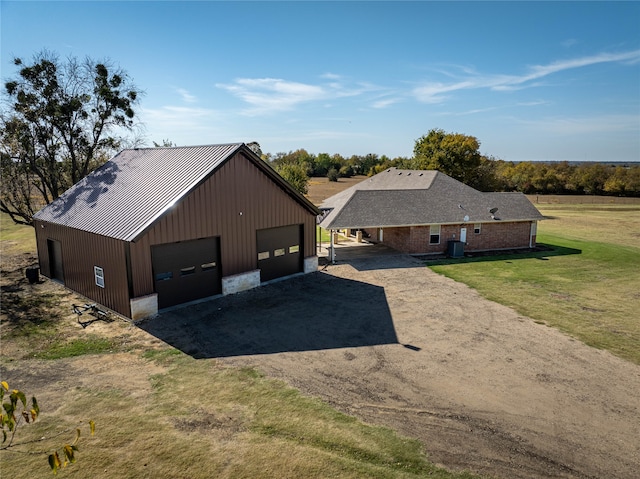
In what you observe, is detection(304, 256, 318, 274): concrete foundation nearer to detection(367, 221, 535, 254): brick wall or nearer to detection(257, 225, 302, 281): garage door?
detection(257, 225, 302, 281): garage door

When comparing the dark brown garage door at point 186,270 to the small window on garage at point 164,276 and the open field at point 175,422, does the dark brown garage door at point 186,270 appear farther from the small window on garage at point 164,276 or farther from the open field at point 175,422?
the open field at point 175,422

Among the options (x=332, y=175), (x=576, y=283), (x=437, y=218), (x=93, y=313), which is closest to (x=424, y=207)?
(x=437, y=218)

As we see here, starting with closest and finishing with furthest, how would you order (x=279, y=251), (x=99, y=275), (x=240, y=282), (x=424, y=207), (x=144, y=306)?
(x=144, y=306) < (x=99, y=275) < (x=240, y=282) < (x=279, y=251) < (x=424, y=207)

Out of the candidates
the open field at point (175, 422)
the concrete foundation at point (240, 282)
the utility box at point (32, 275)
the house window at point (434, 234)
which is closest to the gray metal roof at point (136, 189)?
the utility box at point (32, 275)

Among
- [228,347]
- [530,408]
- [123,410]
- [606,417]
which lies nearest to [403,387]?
[530,408]

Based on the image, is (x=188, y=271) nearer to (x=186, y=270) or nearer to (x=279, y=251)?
(x=186, y=270)

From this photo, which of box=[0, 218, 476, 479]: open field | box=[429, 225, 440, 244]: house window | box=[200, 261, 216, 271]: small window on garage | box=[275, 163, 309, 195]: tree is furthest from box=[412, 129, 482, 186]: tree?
box=[0, 218, 476, 479]: open field

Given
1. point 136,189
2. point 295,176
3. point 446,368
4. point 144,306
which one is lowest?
point 446,368
